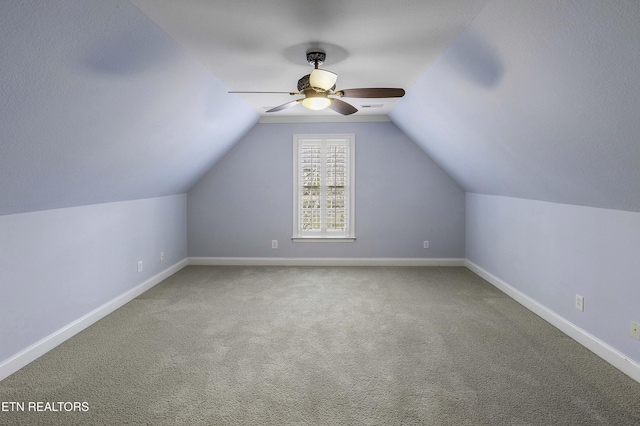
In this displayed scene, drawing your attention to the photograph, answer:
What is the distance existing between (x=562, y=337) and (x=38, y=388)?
3926mm

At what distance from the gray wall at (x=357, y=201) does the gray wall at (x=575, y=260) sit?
1.03 meters

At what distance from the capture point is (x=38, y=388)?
2.28 metres

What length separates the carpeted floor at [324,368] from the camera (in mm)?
2043

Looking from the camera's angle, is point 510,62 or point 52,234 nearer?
point 510,62

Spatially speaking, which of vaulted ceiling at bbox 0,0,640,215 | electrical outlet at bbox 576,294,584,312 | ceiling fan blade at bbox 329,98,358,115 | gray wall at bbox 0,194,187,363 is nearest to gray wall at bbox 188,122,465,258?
gray wall at bbox 0,194,187,363

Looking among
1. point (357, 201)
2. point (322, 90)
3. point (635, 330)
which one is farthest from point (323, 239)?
point (635, 330)

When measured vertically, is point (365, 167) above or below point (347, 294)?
above

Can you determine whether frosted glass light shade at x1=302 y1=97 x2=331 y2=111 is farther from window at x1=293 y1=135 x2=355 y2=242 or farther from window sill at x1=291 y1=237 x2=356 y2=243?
window sill at x1=291 y1=237 x2=356 y2=243

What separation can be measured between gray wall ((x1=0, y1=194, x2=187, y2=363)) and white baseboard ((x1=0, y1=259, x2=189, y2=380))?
0.04 meters

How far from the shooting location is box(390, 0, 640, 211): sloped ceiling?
164 cm

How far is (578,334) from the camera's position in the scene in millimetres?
2959

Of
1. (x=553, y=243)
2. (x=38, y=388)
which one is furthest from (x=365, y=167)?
(x=38, y=388)

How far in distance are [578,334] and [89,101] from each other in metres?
4.03

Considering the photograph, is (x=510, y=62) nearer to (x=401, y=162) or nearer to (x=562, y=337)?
(x=562, y=337)
